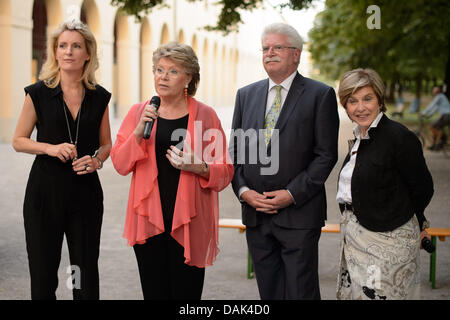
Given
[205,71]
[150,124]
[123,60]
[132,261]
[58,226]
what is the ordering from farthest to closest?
[205,71] → [123,60] → [132,261] → [58,226] → [150,124]

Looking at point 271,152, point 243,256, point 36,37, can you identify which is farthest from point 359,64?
point 271,152

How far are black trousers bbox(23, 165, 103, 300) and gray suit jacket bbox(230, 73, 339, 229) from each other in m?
0.93

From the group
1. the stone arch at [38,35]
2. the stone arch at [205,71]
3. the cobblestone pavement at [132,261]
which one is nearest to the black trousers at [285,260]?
the cobblestone pavement at [132,261]

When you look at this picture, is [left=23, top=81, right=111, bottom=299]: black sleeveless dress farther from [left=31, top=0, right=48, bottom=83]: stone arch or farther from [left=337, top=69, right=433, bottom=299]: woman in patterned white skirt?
[left=31, top=0, right=48, bottom=83]: stone arch

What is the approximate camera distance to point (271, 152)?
3.59 metres

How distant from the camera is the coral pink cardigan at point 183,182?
334cm

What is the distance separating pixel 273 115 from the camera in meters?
3.66

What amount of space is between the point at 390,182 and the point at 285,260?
80 centimetres

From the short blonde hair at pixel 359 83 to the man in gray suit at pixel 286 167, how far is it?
9.7 inches

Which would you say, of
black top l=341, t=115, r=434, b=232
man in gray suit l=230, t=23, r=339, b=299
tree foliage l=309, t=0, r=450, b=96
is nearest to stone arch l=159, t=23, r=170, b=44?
tree foliage l=309, t=0, r=450, b=96

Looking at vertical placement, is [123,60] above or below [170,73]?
above

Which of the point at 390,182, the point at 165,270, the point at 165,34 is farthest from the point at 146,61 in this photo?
the point at 390,182

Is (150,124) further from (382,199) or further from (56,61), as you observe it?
(382,199)

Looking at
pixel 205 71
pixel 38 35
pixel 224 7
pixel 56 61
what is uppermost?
pixel 38 35
